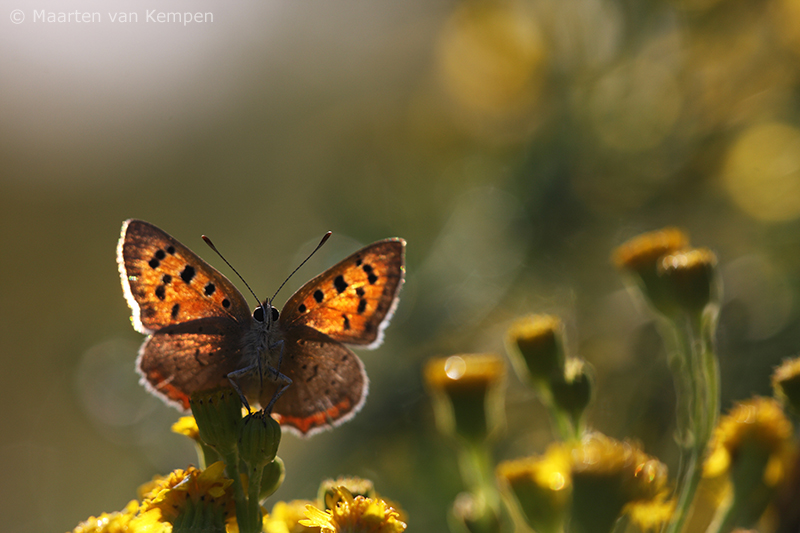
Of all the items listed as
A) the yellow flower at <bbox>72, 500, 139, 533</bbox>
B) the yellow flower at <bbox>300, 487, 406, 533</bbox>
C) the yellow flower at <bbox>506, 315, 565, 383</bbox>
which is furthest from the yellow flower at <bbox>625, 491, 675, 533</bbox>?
the yellow flower at <bbox>72, 500, 139, 533</bbox>

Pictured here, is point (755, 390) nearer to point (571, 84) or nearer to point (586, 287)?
point (586, 287)

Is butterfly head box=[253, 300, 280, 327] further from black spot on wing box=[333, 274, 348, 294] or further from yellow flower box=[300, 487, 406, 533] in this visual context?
yellow flower box=[300, 487, 406, 533]

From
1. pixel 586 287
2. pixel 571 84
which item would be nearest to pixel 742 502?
pixel 586 287

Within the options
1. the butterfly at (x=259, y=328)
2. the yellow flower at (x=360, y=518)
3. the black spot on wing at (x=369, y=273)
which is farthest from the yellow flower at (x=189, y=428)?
the black spot on wing at (x=369, y=273)

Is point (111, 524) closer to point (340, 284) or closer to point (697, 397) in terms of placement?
point (340, 284)

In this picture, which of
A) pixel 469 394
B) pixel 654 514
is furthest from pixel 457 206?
pixel 654 514

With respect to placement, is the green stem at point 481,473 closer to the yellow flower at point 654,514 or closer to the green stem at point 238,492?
the yellow flower at point 654,514
